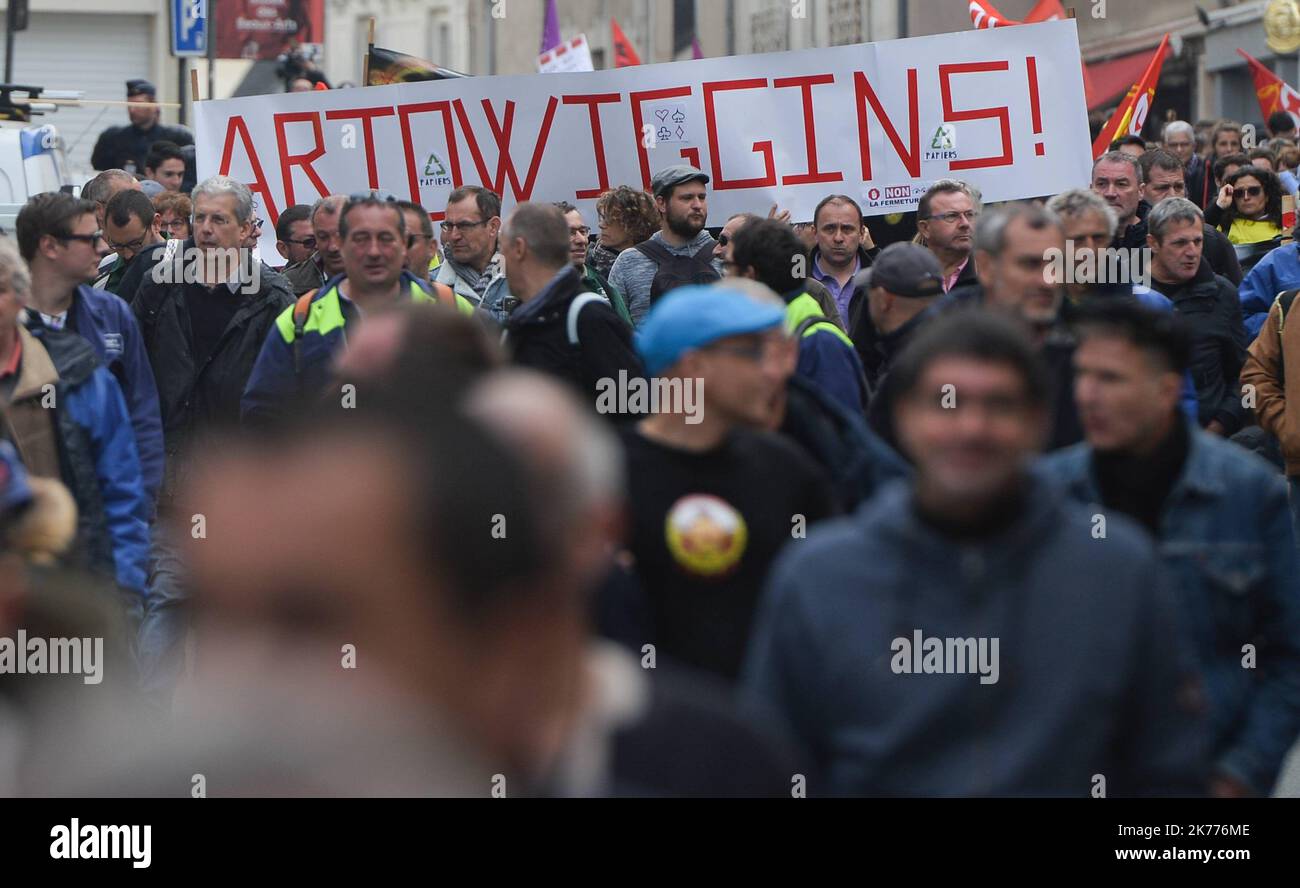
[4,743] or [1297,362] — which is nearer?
[4,743]

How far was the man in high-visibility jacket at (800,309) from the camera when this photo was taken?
20.5 feet

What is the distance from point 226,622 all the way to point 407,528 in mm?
165

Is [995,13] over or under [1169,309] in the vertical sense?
over

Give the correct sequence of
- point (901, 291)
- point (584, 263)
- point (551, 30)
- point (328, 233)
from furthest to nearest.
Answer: point (551, 30)
point (584, 263)
point (328, 233)
point (901, 291)

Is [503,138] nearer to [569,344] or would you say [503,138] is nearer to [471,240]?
[471,240]

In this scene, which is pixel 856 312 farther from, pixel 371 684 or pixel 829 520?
pixel 371 684

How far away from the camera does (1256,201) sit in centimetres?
1182

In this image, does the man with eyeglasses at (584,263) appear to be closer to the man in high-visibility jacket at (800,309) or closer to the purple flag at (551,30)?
the man in high-visibility jacket at (800,309)

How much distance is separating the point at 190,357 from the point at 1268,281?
4.91 m

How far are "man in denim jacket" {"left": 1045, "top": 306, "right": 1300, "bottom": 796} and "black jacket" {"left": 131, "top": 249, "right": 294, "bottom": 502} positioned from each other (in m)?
4.69

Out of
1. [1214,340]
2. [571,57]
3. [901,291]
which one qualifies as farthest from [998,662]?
[571,57]
